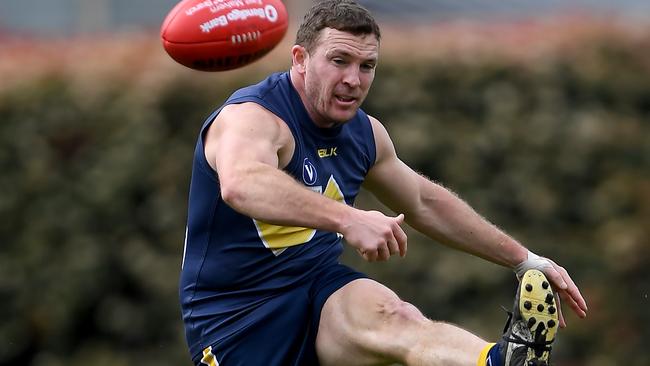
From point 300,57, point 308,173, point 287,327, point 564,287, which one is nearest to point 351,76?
point 300,57

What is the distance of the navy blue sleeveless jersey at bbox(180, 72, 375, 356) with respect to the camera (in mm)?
6613

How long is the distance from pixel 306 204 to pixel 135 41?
6.07 meters

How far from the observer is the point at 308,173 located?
6.56m

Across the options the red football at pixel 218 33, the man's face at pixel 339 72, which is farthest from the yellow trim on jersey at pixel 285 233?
the red football at pixel 218 33

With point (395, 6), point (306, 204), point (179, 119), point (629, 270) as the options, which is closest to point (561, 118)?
point (629, 270)

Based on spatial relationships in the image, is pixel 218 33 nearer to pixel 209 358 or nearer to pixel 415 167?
pixel 209 358

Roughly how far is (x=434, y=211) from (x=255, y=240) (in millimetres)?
1002

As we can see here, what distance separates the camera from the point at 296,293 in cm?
667

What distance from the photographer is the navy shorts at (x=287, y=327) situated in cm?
662

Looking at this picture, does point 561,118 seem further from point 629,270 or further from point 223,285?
point 223,285

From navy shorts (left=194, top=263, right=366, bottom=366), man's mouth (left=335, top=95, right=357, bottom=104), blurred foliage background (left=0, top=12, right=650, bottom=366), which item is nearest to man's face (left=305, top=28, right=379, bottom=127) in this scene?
man's mouth (left=335, top=95, right=357, bottom=104)

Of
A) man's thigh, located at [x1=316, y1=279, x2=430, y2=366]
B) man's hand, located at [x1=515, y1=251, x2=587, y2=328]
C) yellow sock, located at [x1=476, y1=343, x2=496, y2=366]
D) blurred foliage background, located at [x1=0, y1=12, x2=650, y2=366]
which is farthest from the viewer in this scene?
blurred foliage background, located at [x1=0, y1=12, x2=650, y2=366]

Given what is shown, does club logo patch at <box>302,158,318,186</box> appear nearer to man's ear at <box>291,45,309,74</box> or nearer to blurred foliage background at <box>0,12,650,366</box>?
man's ear at <box>291,45,309,74</box>

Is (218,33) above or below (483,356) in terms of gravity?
above
